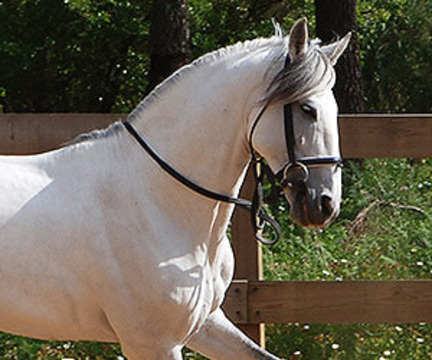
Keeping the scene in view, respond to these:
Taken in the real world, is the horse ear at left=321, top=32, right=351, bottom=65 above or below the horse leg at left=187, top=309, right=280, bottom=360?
above

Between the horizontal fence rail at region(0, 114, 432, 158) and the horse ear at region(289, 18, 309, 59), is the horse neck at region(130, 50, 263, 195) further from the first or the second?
the horizontal fence rail at region(0, 114, 432, 158)

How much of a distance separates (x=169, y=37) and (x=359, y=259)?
3417 millimetres

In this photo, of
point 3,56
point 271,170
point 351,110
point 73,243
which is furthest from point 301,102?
point 3,56

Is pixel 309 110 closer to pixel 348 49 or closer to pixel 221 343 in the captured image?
pixel 221 343

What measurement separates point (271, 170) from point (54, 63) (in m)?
9.92

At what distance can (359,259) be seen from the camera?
20.3 ft

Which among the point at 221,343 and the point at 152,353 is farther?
the point at 221,343

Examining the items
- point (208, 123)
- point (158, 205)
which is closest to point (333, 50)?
point (208, 123)

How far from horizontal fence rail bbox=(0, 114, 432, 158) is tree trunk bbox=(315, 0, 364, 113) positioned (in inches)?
156

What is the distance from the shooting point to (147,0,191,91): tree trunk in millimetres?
8766

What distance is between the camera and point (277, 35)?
381 centimetres

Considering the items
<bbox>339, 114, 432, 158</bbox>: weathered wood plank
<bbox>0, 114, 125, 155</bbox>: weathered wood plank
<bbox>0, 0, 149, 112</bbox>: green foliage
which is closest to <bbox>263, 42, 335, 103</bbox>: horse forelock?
<bbox>339, 114, 432, 158</bbox>: weathered wood plank

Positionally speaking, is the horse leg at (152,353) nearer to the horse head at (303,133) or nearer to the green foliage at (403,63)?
the horse head at (303,133)

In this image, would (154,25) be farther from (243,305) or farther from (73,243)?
(73,243)
